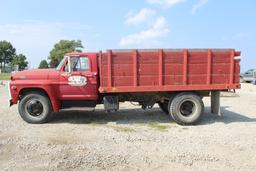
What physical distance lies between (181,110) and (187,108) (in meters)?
0.23

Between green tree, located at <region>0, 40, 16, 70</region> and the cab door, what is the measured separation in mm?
101215

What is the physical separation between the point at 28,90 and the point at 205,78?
5.44 meters

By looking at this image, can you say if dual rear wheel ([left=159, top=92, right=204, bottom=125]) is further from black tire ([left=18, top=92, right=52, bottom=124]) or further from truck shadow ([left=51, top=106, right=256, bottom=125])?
black tire ([left=18, top=92, right=52, bottom=124])

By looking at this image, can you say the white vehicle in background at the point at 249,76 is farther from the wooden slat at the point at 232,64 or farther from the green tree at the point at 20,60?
the green tree at the point at 20,60

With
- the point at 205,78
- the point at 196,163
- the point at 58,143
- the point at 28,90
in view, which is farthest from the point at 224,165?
the point at 28,90

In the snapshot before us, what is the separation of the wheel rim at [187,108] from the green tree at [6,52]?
103 meters

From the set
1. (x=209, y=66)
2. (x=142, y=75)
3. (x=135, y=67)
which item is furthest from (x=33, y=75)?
(x=209, y=66)

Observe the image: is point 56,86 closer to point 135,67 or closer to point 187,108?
point 135,67

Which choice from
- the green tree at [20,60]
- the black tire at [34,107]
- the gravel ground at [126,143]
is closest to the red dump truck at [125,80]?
the black tire at [34,107]

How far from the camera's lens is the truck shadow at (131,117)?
1009 centimetres

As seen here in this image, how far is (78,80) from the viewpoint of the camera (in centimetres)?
959

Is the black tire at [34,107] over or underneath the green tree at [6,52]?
underneath

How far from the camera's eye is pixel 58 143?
7.29 metres

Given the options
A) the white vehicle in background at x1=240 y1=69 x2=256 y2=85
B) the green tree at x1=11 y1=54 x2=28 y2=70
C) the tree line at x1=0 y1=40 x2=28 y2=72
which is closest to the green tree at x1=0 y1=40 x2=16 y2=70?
the tree line at x1=0 y1=40 x2=28 y2=72
